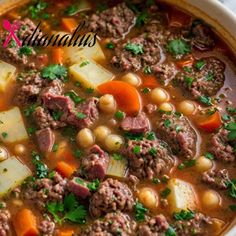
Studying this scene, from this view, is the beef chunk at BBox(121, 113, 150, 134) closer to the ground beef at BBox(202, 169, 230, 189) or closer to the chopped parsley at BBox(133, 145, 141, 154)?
the chopped parsley at BBox(133, 145, 141, 154)

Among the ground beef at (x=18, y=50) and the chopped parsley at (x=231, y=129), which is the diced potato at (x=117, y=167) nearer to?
the chopped parsley at (x=231, y=129)

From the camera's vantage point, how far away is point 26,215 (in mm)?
4637

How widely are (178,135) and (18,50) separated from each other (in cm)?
180

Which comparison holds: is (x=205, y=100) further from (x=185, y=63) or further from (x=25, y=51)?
(x=25, y=51)

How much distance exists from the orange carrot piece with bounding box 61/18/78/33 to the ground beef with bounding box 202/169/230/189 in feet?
6.72

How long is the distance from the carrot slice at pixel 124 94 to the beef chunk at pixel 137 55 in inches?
9.2

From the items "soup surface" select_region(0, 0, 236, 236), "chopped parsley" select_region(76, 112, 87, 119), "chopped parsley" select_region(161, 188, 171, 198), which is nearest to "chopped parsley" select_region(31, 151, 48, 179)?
"soup surface" select_region(0, 0, 236, 236)

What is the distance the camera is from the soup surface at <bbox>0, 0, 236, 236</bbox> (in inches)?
183

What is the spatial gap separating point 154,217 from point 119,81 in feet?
4.49

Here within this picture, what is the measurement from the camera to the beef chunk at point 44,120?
5.09 meters

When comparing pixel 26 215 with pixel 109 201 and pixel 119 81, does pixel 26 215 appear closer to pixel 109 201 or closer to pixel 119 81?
pixel 109 201

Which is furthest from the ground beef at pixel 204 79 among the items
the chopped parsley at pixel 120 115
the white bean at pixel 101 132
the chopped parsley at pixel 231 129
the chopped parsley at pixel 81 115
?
the chopped parsley at pixel 81 115

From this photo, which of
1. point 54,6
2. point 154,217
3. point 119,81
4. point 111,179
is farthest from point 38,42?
point 154,217

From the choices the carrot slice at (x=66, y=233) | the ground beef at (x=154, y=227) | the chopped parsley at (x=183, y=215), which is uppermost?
the chopped parsley at (x=183, y=215)
